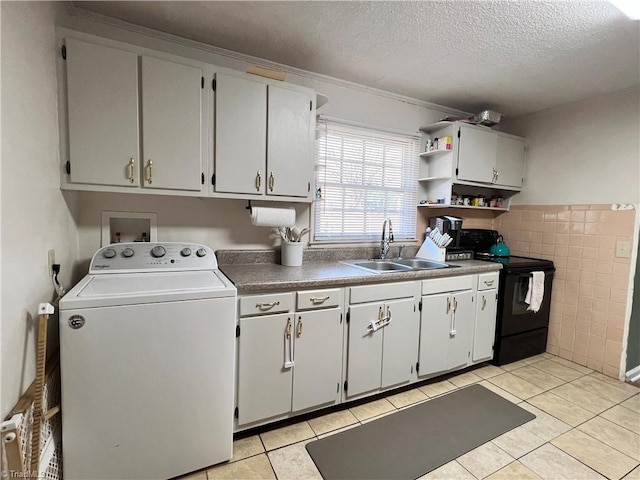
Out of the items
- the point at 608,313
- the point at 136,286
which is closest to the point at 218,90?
the point at 136,286

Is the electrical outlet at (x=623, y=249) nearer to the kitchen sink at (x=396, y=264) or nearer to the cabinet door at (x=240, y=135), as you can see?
the kitchen sink at (x=396, y=264)

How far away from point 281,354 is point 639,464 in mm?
2044

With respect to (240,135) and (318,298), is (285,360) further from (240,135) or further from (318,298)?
(240,135)

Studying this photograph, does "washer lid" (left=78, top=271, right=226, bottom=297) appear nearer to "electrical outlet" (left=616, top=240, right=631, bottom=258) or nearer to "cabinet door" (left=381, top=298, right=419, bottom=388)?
"cabinet door" (left=381, top=298, right=419, bottom=388)

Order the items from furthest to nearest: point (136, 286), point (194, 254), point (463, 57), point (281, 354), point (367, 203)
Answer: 1. point (367, 203)
2. point (463, 57)
3. point (194, 254)
4. point (281, 354)
5. point (136, 286)

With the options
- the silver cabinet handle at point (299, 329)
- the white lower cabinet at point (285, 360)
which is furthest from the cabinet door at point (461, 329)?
the silver cabinet handle at point (299, 329)

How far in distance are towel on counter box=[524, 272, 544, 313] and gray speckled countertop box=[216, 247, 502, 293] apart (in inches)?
16.1

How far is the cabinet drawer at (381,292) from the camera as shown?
1990mm

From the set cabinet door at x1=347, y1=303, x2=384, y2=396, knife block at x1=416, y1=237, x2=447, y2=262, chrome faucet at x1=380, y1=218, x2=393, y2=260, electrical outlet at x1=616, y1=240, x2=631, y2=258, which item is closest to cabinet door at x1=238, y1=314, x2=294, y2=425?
cabinet door at x1=347, y1=303, x2=384, y2=396

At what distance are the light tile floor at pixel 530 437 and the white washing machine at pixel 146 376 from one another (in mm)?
261

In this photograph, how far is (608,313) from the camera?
2660 mm

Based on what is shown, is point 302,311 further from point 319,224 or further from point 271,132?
point 271,132

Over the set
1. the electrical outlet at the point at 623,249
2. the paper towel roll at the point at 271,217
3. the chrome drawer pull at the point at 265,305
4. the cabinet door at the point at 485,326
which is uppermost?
the paper towel roll at the point at 271,217

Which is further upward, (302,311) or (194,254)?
(194,254)
